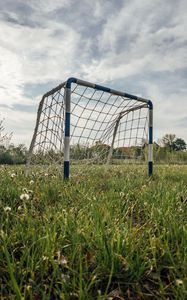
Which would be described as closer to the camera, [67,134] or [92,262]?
[92,262]

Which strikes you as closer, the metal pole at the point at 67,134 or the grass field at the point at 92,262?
the grass field at the point at 92,262

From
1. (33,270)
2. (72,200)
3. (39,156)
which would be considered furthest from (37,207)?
(39,156)

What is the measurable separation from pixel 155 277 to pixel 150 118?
17.2 feet

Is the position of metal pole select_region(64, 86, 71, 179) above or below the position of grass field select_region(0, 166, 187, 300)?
above

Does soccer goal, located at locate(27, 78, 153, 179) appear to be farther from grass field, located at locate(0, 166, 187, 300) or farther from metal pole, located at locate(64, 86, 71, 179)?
grass field, located at locate(0, 166, 187, 300)

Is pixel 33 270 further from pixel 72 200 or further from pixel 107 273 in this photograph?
pixel 72 200

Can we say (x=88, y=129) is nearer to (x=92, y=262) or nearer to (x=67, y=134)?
(x=67, y=134)

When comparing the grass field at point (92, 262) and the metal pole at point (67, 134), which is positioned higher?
the metal pole at point (67, 134)

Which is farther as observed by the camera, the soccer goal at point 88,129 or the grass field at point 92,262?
the soccer goal at point 88,129

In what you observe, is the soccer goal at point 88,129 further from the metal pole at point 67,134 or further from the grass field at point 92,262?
the grass field at point 92,262

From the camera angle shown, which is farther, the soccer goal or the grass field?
the soccer goal

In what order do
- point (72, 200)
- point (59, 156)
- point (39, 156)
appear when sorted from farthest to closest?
point (39, 156) < point (59, 156) < point (72, 200)

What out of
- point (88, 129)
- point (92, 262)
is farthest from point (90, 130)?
point (92, 262)

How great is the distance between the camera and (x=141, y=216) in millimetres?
2299
